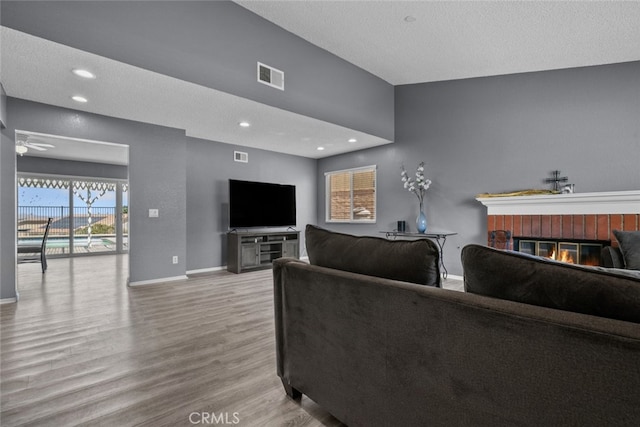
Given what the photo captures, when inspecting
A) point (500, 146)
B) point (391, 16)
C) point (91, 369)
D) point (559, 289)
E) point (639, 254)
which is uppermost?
point (391, 16)

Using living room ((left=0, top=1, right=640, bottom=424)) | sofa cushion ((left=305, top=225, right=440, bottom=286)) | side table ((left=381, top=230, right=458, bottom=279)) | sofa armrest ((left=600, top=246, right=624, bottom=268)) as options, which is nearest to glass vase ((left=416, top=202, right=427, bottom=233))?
side table ((left=381, top=230, right=458, bottom=279))

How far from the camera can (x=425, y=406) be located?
1.02 meters

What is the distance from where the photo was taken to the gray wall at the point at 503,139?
3.67 m

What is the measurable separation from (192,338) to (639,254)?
4080mm

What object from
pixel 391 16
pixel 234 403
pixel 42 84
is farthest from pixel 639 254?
pixel 42 84

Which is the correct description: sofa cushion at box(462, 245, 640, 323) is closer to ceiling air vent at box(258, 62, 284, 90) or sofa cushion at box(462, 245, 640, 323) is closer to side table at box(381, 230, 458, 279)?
ceiling air vent at box(258, 62, 284, 90)

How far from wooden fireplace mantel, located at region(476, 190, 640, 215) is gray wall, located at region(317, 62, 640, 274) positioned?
0.92ft

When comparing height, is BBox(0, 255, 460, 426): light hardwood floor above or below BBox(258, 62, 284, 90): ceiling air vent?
below

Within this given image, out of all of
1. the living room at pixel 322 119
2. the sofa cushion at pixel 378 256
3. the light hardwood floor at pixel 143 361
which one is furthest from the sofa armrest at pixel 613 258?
the light hardwood floor at pixel 143 361

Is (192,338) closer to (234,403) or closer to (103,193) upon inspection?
(234,403)

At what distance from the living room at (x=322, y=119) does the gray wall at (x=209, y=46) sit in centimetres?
1

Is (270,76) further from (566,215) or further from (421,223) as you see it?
(566,215)

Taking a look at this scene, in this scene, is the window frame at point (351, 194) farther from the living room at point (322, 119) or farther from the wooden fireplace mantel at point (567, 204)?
the wooden fireplace mantel at point (567, 204)

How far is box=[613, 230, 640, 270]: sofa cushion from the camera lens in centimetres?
285
